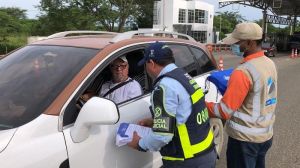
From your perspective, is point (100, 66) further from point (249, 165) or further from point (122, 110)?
point (249, 165)

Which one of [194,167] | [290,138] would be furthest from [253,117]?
[290,138]

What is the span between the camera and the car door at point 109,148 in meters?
2.79

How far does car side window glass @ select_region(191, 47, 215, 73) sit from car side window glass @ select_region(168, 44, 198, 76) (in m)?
0.14

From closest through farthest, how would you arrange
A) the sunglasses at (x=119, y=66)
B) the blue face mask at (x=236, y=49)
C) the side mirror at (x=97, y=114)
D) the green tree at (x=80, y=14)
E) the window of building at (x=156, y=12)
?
the side mirror at (x=97, y=114)
the blue face mask at (x=236, y=49)
the sunglasses at (x=119, y=66)
the green tree at (x=80, y=14)
the window of building at (x=156, y=12)

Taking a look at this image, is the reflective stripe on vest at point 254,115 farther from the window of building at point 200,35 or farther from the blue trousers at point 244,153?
the window of building at point 200,35

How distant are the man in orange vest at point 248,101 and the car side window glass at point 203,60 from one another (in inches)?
57.2

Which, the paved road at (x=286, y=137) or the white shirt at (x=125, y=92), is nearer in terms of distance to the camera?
the white shirt at (x=125, y=92)

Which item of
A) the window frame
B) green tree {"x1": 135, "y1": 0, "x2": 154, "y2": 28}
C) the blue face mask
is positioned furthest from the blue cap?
green tree {"x1": 135, "y1": 0, "x2": 154, "y2": 28}

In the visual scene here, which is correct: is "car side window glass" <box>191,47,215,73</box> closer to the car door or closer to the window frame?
the window frame

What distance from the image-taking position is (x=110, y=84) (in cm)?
409

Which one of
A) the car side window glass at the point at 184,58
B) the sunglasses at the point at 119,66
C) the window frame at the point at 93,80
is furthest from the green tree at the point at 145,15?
the window frame at the point at 93,80

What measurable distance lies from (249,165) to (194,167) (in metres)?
0.75

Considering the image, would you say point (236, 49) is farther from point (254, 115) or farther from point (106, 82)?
point (106, 82)

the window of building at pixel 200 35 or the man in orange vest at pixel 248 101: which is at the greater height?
the man in orange vest at pixel 248 101
